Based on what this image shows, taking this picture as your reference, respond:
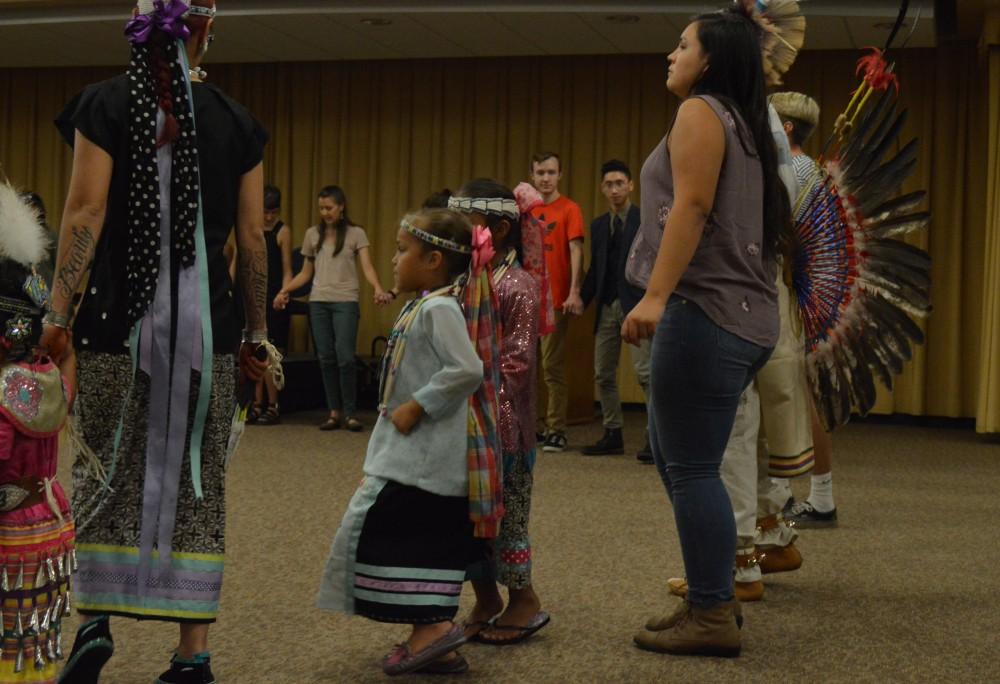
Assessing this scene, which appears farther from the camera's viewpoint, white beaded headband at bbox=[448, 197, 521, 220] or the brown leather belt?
white beaded headband at bbox=[448, 197, 521, 220]

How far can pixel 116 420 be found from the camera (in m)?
2.29

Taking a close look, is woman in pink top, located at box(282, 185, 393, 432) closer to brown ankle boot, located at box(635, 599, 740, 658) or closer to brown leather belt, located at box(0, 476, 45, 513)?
brown ankle boot, located at box(635, 599, 740, 658)

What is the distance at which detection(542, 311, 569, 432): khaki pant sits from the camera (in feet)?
20.7

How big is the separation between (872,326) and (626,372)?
5.14 metres

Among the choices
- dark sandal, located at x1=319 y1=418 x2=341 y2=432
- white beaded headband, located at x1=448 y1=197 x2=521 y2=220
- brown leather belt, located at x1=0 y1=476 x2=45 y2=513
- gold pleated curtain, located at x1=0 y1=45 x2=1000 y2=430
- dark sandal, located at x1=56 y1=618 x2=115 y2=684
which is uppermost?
gold pleated curtain, located at x1=0 y1=45 x2=1000 y2=430

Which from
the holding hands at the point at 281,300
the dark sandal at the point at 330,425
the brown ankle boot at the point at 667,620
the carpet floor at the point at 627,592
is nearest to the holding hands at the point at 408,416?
the carpet floor at the point at 627,592

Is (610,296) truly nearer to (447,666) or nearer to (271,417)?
(271,417)

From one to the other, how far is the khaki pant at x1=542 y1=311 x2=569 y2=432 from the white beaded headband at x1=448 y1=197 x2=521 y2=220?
11.2 ft

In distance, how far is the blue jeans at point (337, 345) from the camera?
702 cm

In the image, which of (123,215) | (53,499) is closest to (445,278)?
(123,215)

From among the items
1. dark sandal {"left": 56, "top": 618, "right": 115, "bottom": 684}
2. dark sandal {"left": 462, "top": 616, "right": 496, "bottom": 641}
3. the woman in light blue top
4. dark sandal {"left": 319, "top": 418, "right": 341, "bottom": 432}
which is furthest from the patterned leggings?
dark sandal {"left": 319, "top": 418, "right": 341, "bottom": 432}

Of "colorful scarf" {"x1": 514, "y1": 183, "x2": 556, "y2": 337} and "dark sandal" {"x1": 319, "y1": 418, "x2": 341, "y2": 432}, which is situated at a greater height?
"colorful scarf" {"x1": 514, "y1": 183, "x2": 556, "y2": 337}

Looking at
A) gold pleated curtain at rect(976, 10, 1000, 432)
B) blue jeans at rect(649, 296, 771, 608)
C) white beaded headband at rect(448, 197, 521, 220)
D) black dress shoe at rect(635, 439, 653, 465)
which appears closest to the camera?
blue jeans at rect(649, 296, 771, 608)

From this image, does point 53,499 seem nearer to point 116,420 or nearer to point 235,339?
point 116,420
